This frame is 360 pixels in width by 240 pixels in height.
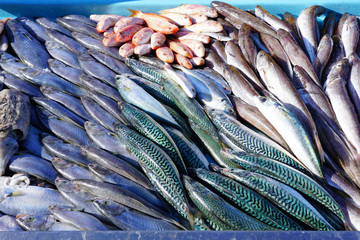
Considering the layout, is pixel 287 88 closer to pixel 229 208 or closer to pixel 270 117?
pixel 270 117

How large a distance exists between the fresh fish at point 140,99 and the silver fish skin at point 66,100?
1.37 ft

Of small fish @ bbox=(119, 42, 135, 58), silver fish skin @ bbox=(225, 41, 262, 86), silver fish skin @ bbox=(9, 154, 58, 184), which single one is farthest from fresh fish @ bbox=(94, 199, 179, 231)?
small fish @ bbox=(119, 42, 135, 58)

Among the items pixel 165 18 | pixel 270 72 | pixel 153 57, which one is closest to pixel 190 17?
pixel 165 18

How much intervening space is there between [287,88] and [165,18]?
73.6 inches

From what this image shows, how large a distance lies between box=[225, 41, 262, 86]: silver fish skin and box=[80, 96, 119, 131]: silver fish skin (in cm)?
141

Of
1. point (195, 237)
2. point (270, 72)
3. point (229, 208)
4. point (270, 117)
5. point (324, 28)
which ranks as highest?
point (324, 28)

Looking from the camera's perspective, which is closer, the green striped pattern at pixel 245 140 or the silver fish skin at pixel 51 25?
the green striped pattern at pixel 245 140

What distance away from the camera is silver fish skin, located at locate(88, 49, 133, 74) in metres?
3.80

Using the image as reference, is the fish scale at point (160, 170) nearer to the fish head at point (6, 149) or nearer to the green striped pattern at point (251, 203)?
the green striped pattern at point (251, 203)

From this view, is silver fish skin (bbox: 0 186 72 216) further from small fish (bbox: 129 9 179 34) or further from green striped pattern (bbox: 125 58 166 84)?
small fish (bbox: 129 9 179 34)

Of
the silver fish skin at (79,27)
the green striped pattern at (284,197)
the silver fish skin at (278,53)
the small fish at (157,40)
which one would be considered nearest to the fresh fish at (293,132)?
the green striped pattern at (284,197)

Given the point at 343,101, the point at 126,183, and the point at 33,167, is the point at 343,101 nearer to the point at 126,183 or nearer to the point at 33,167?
the point at 126,183

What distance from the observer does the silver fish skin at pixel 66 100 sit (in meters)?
3.30

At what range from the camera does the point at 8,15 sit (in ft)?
16.4
